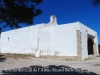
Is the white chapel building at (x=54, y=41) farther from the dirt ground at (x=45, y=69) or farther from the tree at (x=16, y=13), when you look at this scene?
the tree at (x=16, y=13)

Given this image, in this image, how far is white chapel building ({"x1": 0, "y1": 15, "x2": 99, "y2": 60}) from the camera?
1513 centimetres

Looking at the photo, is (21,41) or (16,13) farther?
(21,41)

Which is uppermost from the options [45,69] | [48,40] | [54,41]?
[48,40]

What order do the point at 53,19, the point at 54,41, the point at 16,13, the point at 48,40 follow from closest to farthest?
the point at 16,13, the point at 54,41, the point at 48,40, the point at 53,19

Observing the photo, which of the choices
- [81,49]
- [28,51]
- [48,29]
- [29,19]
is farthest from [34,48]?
[29,19]

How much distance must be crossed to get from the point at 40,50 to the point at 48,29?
9.82 ft

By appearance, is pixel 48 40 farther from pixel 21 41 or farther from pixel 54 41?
pixel 21 41

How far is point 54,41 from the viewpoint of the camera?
16516 millimetres

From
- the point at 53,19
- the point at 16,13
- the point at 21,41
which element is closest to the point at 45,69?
the point at 16,13

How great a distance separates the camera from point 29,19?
24.4 feet

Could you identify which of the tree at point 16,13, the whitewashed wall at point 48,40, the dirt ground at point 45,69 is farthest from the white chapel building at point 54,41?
the tree at point 16,13

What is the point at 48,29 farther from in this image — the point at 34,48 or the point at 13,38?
the point at 13,38

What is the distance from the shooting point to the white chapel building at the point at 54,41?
49.6ft

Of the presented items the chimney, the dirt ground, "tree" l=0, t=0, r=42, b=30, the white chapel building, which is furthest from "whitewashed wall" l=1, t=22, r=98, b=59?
"tree" l=0, t=0, r=42, b=30
